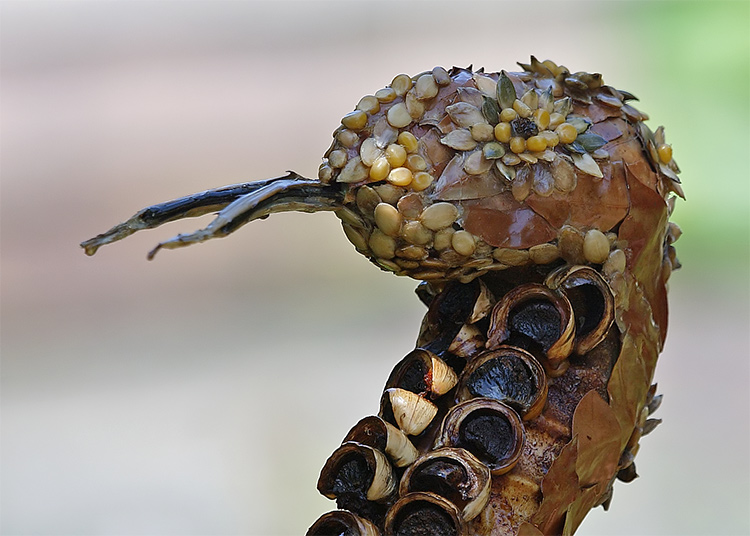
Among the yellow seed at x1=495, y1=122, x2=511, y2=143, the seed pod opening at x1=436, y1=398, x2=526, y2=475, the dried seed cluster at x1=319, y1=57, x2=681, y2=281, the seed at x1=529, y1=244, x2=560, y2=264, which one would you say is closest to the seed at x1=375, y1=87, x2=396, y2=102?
the dried seed cluster at x1=319, y1=57, x2=681, y2=281

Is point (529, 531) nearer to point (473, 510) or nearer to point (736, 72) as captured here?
point (473, 510)

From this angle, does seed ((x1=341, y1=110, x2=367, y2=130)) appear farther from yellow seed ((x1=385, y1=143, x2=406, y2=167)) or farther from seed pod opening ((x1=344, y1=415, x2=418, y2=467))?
seed pod opening ((x1=344, y1=415, x2=418, y2=467))

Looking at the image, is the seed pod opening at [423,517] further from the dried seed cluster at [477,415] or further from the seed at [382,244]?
the seed at [382,244]

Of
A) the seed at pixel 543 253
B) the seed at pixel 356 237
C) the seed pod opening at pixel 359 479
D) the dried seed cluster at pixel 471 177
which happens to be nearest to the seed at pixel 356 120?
the dried seed cluster at pixel 471 177

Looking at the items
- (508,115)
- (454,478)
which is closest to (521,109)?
(508,115)

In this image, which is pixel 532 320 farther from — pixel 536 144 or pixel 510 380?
pixel 536 144

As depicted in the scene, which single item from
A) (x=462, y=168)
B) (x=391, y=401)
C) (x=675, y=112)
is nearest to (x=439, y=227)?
(x=462, y=168)
